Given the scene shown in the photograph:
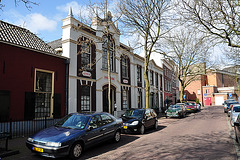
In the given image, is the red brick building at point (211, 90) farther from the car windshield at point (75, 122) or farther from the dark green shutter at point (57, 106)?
the car windshield at point (75, 122)

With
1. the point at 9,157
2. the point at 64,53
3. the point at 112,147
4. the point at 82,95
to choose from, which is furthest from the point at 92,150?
the point at 64,53

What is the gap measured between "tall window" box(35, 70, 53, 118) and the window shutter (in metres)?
0.60

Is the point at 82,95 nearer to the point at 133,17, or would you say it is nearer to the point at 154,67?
the point at 133,17

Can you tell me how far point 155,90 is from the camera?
30.1 m

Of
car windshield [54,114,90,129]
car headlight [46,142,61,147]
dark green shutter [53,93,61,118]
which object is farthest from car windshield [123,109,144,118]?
car headlight [46,142,61,147]

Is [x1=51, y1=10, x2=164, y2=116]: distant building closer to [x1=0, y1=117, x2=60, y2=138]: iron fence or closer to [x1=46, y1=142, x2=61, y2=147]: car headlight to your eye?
[x1=0, y1=117, x2=60, y2=138]: iron fence

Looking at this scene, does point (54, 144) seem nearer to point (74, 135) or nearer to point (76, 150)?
point (74, 135)

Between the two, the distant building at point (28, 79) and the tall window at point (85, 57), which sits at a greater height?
the tall window at point (85, 57)

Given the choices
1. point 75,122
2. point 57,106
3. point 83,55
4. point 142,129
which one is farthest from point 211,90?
point 75,122

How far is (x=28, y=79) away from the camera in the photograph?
35.6ft

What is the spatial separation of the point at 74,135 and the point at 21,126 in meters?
5.97

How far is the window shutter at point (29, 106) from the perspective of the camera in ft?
34.5

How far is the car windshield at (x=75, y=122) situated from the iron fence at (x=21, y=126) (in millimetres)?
3666

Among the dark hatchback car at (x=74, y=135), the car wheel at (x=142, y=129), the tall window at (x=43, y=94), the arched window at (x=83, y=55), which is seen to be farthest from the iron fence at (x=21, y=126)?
the car wheel at (x=142, y=129)
